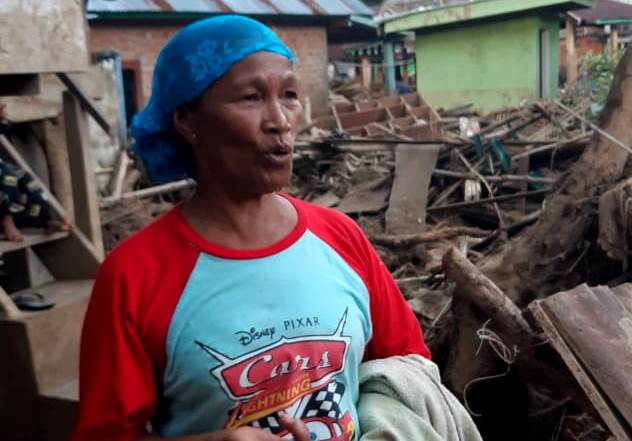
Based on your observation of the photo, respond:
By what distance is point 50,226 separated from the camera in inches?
185

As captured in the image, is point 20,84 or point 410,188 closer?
point 20,84

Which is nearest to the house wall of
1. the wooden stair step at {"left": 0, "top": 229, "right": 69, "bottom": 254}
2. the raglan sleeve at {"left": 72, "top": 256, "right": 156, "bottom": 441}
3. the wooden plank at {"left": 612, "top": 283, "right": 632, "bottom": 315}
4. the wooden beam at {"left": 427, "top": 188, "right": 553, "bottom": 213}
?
the wooden beam at {"left": 427, "top": 188, "right": 553, "bottom": 213}

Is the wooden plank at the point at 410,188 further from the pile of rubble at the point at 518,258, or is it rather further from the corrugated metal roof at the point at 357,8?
the corrugated metal roof at the point at 357,8

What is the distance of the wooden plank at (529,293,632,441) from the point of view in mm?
2553

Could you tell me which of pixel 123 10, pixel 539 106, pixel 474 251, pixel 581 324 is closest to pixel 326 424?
pixel 581 324

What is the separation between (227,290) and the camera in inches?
59.4

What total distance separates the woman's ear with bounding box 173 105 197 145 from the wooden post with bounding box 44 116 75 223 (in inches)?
154

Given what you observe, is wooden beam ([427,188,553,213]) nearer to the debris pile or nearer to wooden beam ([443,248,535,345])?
the debris pile

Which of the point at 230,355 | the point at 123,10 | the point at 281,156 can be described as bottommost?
the point at 230,355

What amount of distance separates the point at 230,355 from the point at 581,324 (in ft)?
5.87

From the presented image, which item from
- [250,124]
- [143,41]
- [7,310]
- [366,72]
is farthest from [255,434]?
[366,72]

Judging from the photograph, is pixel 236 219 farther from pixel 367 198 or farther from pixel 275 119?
pixel 367 198

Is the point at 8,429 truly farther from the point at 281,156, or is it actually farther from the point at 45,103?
the point at 281,156

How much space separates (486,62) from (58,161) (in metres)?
15.8
